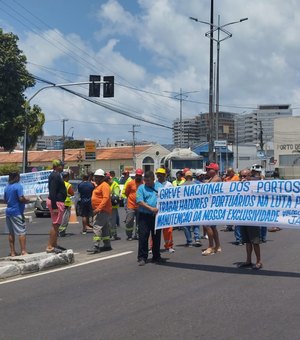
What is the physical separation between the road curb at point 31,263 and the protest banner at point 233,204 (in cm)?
192

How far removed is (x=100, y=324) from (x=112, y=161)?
266 feet

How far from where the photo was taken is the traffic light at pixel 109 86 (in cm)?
2578

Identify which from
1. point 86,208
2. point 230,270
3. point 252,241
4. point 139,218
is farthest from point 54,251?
point 86,208

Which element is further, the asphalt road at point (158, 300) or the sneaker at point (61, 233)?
the sneaker at point (61, 233)

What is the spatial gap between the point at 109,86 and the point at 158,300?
63.8 feet

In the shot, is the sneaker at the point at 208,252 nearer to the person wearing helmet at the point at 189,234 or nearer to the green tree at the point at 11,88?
the person wearing helmet at the point at 189,234

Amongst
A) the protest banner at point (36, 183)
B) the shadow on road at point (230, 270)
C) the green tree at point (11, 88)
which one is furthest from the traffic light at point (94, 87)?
the shadow on road at point (230, 270)

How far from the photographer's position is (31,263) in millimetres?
9930

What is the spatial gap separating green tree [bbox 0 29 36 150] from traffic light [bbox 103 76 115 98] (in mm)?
6282

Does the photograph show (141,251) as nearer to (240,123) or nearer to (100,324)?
(100,324)

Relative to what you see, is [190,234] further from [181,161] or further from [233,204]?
[181,161]

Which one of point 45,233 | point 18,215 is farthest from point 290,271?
point 45,233

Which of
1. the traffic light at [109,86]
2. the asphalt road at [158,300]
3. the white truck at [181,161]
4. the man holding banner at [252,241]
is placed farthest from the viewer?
the white truck at [181,161]

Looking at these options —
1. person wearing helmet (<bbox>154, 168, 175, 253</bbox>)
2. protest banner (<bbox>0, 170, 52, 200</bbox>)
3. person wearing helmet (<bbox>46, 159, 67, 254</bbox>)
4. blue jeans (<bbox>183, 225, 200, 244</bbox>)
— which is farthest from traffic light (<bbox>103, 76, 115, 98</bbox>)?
person wearing helmet (<bbox>154, 168, 175, 253</bbox>)
